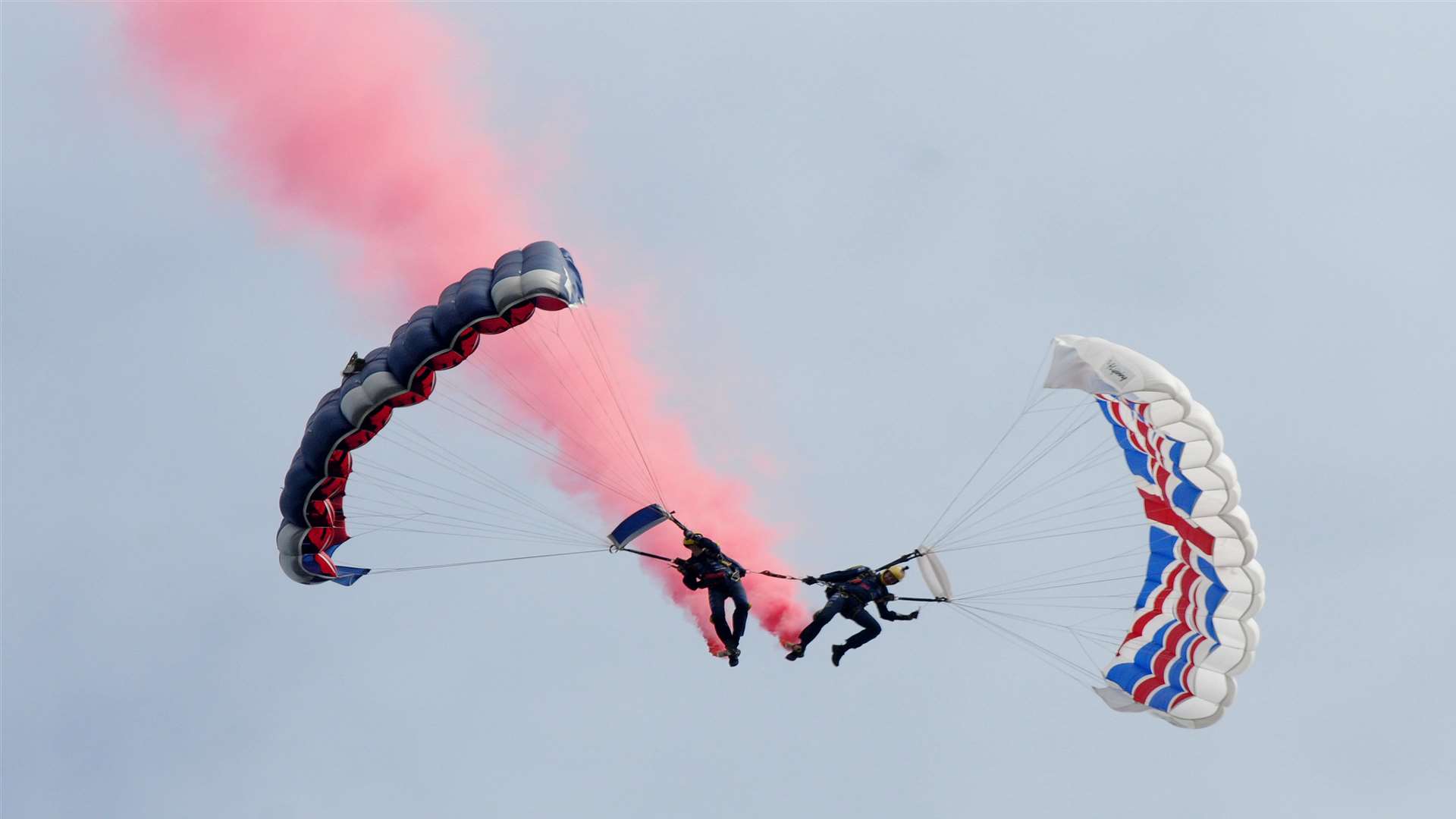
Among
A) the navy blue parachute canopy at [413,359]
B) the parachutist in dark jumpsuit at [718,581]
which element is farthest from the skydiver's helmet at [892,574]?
the navy blue parachute canopy at [413,359]

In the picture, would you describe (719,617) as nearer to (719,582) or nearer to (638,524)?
(719,582)

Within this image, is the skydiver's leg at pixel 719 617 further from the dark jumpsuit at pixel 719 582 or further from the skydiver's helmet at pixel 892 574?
the skydiver's helmet at pixel 892 574

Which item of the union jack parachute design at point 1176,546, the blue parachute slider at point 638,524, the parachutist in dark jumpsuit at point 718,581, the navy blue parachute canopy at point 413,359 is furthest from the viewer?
the blue parachute slider at point 638,524

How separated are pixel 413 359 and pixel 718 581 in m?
4.35

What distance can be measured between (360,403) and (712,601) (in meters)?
4.69

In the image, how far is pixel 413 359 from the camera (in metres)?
22.2

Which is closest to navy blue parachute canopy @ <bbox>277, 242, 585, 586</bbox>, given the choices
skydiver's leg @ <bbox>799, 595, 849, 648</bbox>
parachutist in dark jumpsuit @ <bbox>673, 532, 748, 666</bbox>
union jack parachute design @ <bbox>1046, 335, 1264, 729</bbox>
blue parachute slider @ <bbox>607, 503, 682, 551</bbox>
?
blue parachute slider @ <bbox>607, 503, 682, 551</bbox>

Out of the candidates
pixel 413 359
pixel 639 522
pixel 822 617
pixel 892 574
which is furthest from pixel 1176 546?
pixel 413 359

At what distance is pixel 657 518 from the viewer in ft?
76.0

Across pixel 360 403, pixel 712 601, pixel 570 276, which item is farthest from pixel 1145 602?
pixel 360 403

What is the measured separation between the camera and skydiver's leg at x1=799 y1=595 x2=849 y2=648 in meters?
22.4

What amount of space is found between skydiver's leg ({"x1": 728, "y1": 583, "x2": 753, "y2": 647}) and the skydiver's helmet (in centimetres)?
165

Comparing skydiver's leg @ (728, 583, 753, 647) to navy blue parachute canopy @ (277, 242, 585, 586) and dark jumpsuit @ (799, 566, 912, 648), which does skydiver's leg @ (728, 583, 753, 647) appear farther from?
navy blue parachute canopy @ (277, 242, 585, 586)

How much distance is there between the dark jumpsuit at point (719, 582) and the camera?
22.7 meters
